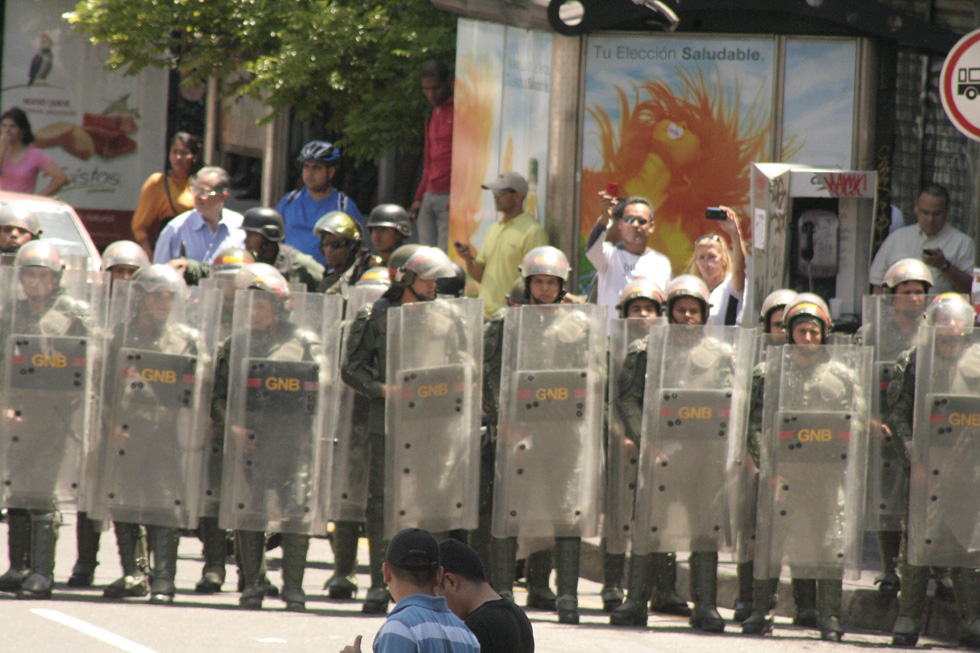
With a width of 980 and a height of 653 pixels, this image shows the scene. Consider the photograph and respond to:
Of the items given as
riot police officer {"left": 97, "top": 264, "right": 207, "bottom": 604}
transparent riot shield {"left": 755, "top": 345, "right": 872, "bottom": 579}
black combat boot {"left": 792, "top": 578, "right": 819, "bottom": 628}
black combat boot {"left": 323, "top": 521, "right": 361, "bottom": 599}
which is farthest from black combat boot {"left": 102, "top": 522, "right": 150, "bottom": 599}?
black combat boot {"left": 792, "top": 578, "right": 819, "bottom": 628}

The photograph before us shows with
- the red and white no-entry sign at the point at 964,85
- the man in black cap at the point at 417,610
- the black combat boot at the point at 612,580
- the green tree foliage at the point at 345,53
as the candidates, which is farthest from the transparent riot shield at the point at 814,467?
the green tree foliage at the point at 345,53

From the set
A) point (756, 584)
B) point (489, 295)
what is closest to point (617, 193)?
point (489, 295)

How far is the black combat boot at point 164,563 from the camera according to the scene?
8.95 m

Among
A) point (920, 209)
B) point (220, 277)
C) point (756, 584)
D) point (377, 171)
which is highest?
point (377, 171)

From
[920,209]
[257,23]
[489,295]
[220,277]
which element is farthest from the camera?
[257,23]

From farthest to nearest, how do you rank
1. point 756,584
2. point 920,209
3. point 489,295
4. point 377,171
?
1. point 377,171
2. point 489,295
3. point 920,209
4. point 756,584

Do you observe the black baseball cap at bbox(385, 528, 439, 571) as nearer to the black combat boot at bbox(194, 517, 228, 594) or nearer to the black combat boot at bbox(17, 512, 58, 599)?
the black combat boot at bbox(17, 512, 58, 599)

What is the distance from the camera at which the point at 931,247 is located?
10.9 meters

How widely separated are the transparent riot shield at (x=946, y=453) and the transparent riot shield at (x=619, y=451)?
1.51 m

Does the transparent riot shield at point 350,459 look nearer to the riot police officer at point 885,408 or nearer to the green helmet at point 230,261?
the green helmet at point 230,261

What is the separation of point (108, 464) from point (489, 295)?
3.86 metres

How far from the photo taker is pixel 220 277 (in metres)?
10.1

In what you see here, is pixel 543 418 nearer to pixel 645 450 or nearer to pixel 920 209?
pixel 645 450

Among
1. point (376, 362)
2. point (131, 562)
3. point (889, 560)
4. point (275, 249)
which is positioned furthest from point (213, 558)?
point (889, 560)
